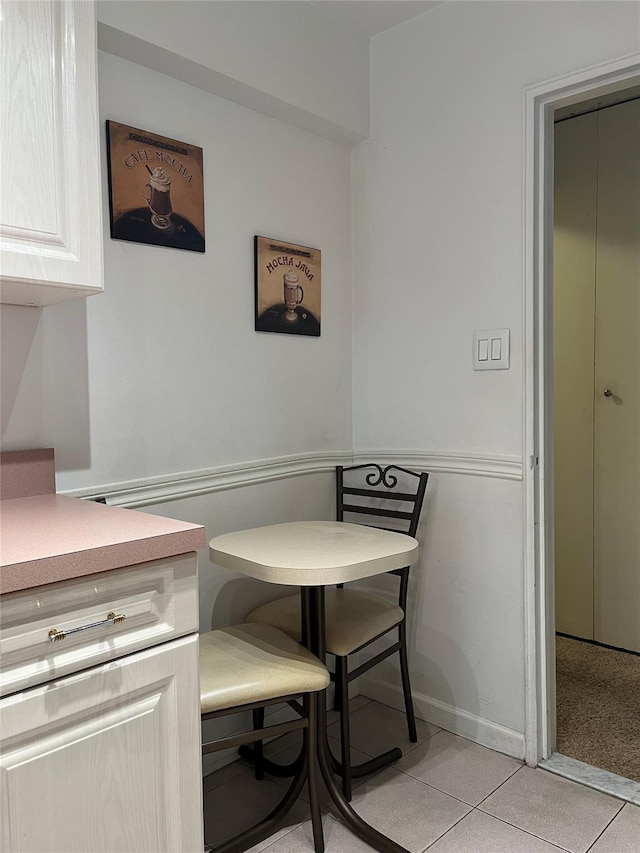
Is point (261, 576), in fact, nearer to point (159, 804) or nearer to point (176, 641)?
point (176, 641)

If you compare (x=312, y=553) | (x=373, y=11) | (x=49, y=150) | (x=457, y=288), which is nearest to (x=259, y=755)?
(x=312, y=553)

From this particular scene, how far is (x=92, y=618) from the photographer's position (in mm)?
1114

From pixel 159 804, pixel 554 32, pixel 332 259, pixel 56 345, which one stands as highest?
pixel 554 32

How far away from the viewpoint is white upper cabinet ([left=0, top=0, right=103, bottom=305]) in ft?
4.23

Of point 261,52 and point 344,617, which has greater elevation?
point 261,52

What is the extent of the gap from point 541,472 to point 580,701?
102cm

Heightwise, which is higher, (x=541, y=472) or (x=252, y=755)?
(x=541, y=472)

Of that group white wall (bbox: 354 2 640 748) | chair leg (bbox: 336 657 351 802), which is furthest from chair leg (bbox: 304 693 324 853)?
white wall (bbox: 354 2 640 748)

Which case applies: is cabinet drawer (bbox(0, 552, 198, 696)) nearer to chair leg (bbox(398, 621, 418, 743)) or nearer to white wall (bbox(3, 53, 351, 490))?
white wall (bbox(3, 53, 351, 490))

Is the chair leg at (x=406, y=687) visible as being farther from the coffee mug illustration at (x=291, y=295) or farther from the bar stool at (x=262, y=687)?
the coffee mug illustration at (x=291, y=295)

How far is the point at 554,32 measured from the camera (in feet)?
6.41

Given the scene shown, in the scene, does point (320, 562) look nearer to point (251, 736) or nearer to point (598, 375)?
point (251, 736)

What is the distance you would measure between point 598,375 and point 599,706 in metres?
1.39

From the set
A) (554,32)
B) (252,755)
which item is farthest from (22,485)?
(554,32)
